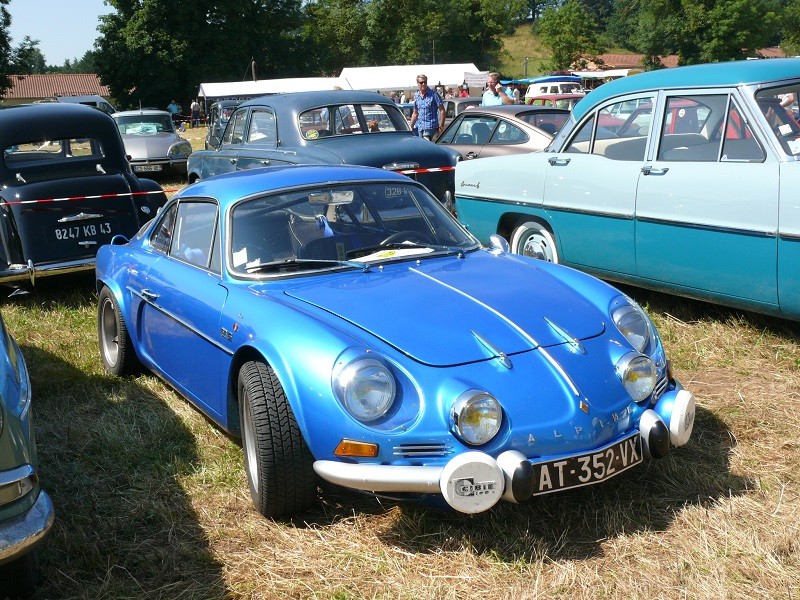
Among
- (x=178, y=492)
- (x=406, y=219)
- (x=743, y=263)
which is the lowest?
(x=178, y=492)

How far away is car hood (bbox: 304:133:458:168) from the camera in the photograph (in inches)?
357

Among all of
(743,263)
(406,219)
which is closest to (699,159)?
(743,263)

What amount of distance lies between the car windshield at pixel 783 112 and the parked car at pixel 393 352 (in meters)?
1.82

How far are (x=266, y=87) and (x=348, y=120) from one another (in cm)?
2917

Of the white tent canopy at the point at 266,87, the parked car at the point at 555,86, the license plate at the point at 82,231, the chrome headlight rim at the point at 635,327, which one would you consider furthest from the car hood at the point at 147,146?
the parked car at the point at 555,86

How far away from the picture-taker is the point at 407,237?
458cm

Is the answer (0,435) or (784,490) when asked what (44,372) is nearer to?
(0,435)

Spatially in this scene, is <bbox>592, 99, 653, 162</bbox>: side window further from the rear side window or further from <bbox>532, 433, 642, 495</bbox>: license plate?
the rear side window

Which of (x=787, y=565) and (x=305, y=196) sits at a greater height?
(x=305, y=196)

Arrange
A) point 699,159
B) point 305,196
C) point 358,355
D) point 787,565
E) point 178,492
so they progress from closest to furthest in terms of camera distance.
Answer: point 787,565
point 358,355
point 178,492
point 305,196
point 699,159

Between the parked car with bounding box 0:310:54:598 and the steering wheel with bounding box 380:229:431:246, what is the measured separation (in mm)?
1934

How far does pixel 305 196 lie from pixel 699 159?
267cm

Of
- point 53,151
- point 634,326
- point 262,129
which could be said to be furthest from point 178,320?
point 262,129

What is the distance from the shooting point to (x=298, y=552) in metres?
3.33
